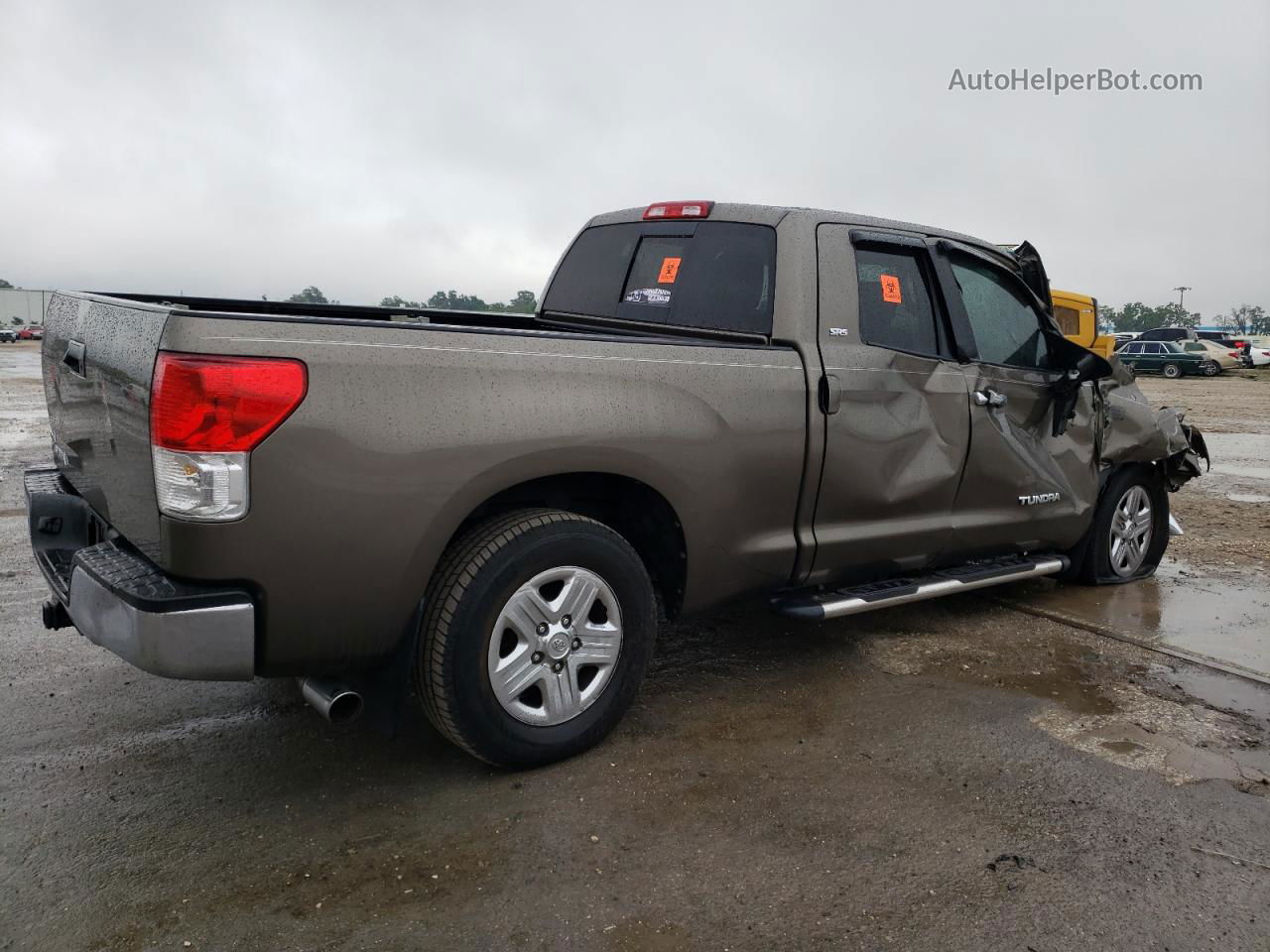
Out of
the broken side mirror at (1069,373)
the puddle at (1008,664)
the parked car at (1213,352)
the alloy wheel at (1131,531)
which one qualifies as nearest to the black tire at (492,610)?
the puddle at (1008,664)

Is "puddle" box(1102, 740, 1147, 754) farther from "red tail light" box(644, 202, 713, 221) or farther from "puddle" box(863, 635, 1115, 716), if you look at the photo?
"red tail light" box(644, 202, 713, 221)

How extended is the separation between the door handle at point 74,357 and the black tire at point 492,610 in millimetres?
1338

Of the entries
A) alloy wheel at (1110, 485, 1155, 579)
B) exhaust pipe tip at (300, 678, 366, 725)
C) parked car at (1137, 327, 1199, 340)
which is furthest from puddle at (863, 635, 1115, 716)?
parked car at (1137, 327, 1199, 340)

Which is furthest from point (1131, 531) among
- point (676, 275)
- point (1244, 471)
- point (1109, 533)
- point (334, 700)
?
point (1244, 471)

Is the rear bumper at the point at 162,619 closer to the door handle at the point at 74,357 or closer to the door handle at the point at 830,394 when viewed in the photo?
the door handle at the point at 74,357

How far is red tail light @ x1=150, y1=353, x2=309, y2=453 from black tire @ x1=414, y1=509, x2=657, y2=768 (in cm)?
73

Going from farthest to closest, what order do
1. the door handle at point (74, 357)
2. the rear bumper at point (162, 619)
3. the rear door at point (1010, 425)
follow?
the rear door at point (1010, 425)
the door handle at point (74, 357)
the rear bumper at point (162, 619)

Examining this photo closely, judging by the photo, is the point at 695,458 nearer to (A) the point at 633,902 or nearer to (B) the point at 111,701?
(A) the point at 633,902

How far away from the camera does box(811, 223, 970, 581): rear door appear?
4039 millimetres

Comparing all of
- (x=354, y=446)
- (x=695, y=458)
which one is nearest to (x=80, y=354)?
(x=354, y=446)

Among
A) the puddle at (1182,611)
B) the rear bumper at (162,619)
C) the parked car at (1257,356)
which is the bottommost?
the puddle at (1182,611)

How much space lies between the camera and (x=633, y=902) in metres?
2.68

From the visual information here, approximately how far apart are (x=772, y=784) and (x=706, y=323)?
1842mm

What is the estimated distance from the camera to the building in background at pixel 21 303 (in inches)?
2655
